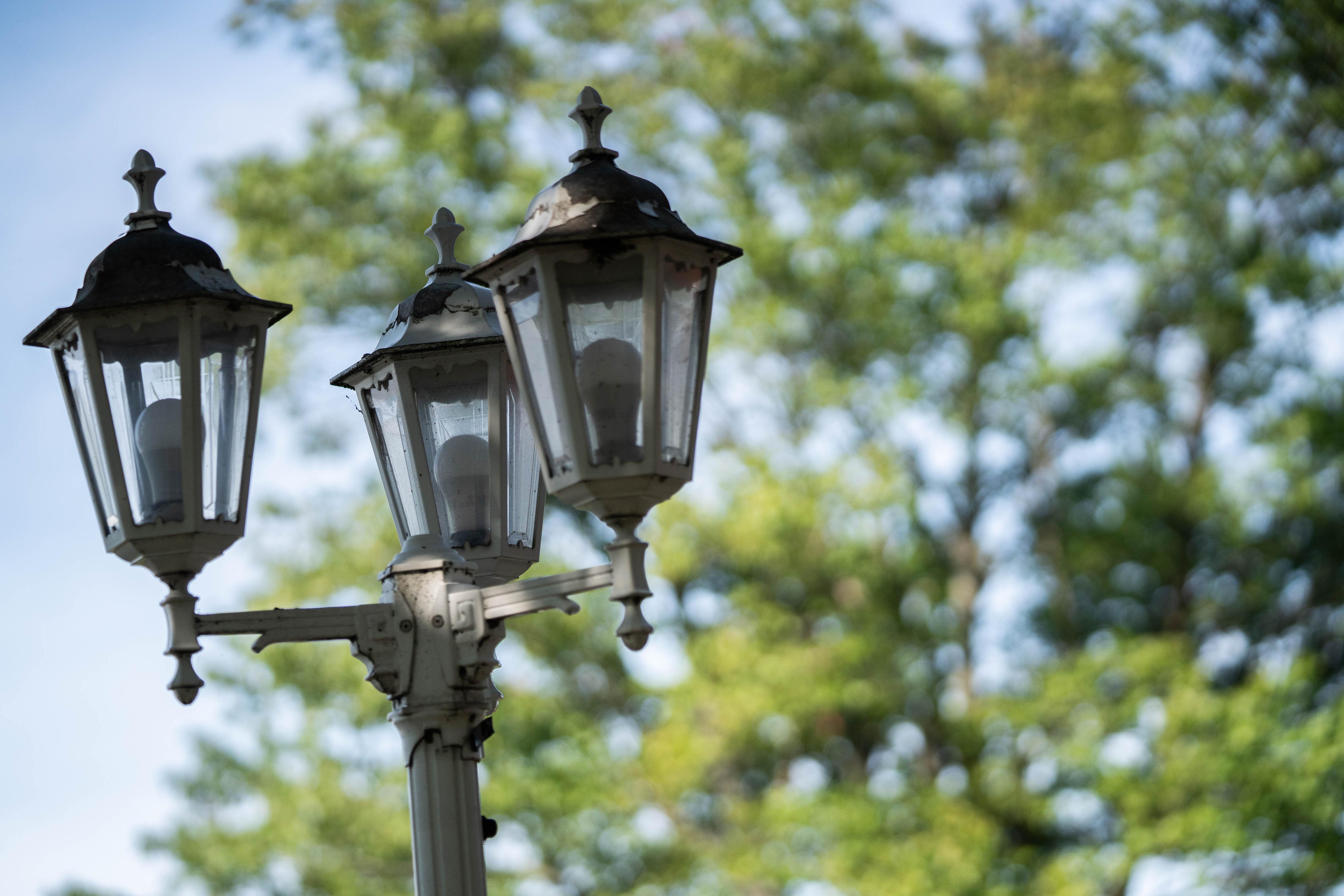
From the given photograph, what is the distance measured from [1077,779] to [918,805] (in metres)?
1.17

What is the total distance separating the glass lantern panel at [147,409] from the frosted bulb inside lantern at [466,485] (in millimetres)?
534

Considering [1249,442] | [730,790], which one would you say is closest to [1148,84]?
[1249,442]

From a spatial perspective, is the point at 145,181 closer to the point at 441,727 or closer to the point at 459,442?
the point at 459,442

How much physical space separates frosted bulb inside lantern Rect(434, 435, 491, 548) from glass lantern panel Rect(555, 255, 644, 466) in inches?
23.2

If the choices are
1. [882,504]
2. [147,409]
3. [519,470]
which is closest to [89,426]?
[147,409]

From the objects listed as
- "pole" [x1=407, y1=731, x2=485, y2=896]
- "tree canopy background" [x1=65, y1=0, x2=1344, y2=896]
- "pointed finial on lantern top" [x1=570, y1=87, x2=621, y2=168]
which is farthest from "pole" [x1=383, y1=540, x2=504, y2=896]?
"tree canopy background" [x1=65, y1=0, x2=1344, y2=896]

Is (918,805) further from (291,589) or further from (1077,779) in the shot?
(291,589)

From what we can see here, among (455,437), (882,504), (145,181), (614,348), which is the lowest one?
(614,348)

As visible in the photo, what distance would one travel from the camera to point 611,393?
8.05 feet

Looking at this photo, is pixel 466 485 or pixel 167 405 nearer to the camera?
pixel 167 405

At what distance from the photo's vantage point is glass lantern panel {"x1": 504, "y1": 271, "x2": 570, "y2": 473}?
2471mm

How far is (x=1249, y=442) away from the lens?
1198cm

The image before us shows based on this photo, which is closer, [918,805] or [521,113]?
[918,805]

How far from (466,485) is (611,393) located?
645 millimetres
